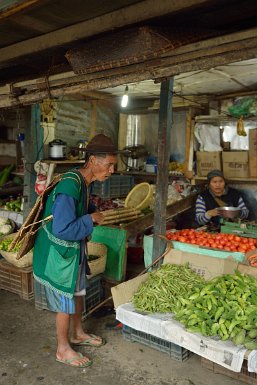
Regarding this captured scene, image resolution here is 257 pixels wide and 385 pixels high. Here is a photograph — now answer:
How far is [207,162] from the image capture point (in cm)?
704

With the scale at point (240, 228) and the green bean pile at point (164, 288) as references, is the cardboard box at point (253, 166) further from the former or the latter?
the green bean pile at point (164, 288)

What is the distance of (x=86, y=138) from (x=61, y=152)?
1.33 meters

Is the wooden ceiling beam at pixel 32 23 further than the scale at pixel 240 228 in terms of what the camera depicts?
No

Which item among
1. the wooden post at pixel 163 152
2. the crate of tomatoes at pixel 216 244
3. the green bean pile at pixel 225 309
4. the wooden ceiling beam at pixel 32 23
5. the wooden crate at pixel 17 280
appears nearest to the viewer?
the wooden ceiling beam at pixel 32 23

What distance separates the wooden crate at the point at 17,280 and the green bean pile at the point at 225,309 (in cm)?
265

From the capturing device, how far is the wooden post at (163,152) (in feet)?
13.9

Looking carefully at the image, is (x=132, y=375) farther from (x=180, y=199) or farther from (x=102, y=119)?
(x=102, y=119)

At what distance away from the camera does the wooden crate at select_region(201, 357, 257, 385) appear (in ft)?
10.9

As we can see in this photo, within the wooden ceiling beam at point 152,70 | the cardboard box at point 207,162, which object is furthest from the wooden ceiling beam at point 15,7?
the cardboard box at point 207,162

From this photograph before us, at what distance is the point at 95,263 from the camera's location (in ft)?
15.8

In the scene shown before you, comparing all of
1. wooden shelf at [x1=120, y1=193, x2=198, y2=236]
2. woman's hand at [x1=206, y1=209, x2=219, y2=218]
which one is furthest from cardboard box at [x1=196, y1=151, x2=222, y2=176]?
woman's hand at [x1=206, y1=209, x2=219, y2=218]

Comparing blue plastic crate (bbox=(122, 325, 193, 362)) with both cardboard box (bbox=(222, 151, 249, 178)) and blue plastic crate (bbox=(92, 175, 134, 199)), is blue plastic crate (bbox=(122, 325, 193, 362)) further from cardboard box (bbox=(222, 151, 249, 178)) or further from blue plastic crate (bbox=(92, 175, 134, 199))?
cardboard box (bbox=(222, 151, 249, 178))

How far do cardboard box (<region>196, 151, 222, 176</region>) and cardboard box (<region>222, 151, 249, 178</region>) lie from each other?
118mm

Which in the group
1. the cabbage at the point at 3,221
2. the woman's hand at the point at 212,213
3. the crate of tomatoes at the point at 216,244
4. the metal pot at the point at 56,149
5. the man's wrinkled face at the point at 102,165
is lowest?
the cabbage at the point at 3,221
